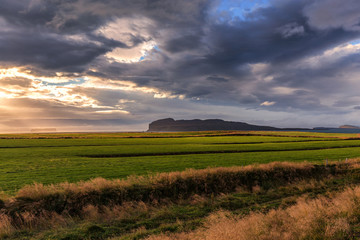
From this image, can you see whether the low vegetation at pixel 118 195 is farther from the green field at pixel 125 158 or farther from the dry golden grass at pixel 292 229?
the green field at pixel 125 158

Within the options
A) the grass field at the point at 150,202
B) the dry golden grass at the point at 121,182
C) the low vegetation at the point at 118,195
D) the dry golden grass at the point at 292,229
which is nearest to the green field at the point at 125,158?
the grass field at the point at 150,202

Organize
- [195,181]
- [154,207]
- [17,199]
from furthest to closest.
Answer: [195,181]
[154,207]
[17,199]

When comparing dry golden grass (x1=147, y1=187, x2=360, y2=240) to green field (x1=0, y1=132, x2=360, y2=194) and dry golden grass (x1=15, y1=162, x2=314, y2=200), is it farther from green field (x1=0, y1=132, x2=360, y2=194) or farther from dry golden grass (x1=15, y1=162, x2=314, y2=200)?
green field (x1=0, y1=132, x2=360, y2=194)

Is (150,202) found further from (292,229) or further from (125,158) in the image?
(125,158)

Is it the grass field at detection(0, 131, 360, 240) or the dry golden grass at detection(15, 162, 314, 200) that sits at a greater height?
the dry golden grass at detection(15, 162, 314, 200)

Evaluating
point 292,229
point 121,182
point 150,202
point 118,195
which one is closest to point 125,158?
point 121,182

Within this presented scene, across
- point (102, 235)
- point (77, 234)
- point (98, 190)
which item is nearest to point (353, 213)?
point (102, 235)

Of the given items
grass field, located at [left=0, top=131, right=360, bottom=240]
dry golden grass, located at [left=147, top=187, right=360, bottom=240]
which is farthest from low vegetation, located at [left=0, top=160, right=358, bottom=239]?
dry golden grass, located at [left=147, top=187, right=360, bottom=240]

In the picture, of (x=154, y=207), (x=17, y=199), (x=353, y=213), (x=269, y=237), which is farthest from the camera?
(x=154, y=207)

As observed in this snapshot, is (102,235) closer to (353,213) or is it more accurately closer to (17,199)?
(17,199)

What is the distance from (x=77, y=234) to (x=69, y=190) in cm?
549

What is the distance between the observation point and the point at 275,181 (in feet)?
76.1

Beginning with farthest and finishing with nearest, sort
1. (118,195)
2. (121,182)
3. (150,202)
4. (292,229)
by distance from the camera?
(121,182), (150,202), (118,195), (292,229)

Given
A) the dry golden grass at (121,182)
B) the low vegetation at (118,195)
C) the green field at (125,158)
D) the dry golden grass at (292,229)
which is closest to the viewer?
the dry golden grass at (292,229)
